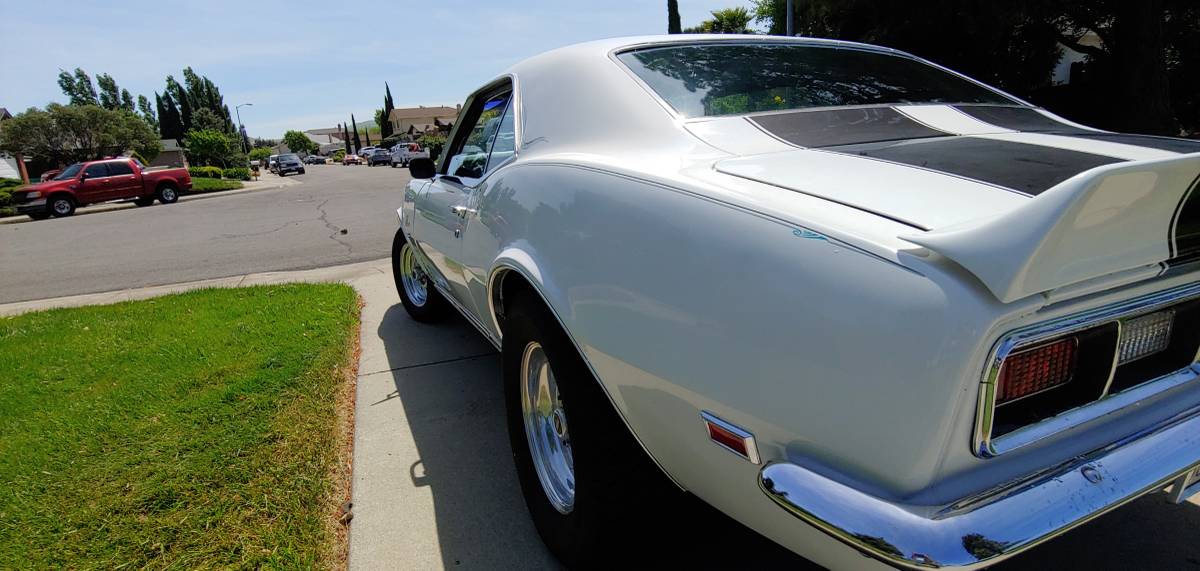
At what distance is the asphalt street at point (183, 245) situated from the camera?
7.88m

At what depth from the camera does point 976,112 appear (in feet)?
7.41

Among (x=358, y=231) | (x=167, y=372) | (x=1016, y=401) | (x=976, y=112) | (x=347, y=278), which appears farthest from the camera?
(x=358, y=231)

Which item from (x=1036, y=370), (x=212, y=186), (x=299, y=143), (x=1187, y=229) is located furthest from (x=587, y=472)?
(x=299, y=143)

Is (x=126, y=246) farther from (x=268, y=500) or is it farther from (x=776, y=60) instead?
(x=776, y=60)

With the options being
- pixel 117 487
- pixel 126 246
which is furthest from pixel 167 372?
pixel 126 246

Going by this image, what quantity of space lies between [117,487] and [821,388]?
2.88 meters

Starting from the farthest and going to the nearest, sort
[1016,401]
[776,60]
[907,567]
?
1. [776,60]
2. [1016,401]
3. [907,567]

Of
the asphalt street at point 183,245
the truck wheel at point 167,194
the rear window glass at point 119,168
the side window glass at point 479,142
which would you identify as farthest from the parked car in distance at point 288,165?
the side window glass at point 479,142

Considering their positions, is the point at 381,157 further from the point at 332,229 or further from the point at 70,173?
the point at 332,229

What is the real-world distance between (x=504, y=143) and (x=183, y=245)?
947cm

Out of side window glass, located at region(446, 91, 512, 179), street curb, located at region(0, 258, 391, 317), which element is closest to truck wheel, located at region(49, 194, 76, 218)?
street curb, located at region(0, 258, 391, 317)

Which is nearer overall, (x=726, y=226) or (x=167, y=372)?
(x=726, y=226)

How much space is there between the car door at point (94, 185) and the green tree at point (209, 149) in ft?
105

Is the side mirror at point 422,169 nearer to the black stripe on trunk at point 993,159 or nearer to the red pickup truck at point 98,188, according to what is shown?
the black stripe on trunk at point 993,159
